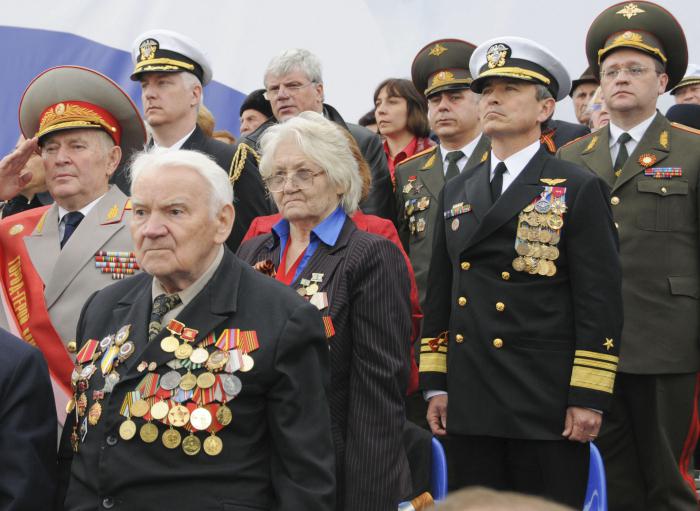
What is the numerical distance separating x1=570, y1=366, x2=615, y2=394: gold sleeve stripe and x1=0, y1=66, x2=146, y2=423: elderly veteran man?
5.60ft

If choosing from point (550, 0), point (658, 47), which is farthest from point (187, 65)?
point (550, 0)

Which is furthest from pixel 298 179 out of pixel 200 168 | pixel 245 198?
pixel 245 198

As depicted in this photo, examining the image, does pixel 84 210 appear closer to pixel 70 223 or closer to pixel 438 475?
pixel 70 223

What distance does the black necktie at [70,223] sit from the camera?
4.18 meters

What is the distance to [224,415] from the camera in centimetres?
297

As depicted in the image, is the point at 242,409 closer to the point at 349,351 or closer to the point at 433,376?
the point at 349,351

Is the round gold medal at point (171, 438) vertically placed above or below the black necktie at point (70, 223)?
below

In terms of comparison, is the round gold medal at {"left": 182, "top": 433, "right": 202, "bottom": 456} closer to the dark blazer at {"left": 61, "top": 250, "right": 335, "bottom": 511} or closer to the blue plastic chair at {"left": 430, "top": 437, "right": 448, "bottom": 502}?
the dark blazer at {"left": 61, "top": 250, "right": 335, "bottom": 511}

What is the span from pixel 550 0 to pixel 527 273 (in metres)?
3.52

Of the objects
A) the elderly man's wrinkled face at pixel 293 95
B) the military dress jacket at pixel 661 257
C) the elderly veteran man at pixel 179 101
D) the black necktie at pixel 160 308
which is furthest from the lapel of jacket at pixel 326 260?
the elderly man's wrinkled face at pixel 293 95

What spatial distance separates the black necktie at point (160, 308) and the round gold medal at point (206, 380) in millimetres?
248

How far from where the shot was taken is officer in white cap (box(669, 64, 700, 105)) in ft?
23.1

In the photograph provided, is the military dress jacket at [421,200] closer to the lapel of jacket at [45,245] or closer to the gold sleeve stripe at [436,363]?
the gold sleeve stripe at [436,363]

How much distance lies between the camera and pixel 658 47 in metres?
5.08
